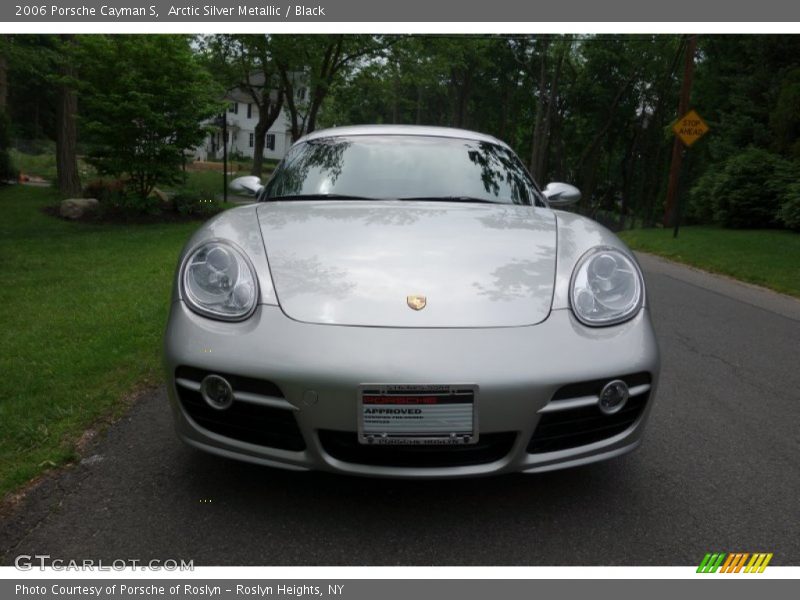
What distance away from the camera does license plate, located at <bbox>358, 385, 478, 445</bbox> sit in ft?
6.57

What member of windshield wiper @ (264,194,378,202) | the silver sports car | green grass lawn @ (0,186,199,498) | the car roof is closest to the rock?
green grass lawn @ (0,186,199,498)

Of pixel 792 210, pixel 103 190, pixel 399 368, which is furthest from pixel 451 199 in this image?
pixel 792 210

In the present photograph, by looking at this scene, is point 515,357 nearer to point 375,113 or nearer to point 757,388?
point 757,388

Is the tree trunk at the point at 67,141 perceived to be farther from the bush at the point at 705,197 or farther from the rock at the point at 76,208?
the bush at the point at 705,197

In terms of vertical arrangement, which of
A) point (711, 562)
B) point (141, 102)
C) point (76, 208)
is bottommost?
point (76, 208)

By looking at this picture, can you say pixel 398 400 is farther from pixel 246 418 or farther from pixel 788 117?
pixel 788 117

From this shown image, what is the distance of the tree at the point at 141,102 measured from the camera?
12.3m

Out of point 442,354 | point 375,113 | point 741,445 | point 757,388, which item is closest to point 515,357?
point 442,354

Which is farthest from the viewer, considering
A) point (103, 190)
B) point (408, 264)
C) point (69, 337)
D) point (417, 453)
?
point (103, 190)

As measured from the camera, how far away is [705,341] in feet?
16.6

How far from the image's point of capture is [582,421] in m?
2.19

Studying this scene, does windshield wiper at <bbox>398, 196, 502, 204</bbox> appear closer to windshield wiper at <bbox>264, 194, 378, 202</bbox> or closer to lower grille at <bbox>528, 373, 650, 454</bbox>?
windshield wiper at <bbox>264, 194, 378, 202</bbox>

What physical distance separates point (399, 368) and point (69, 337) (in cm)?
343
